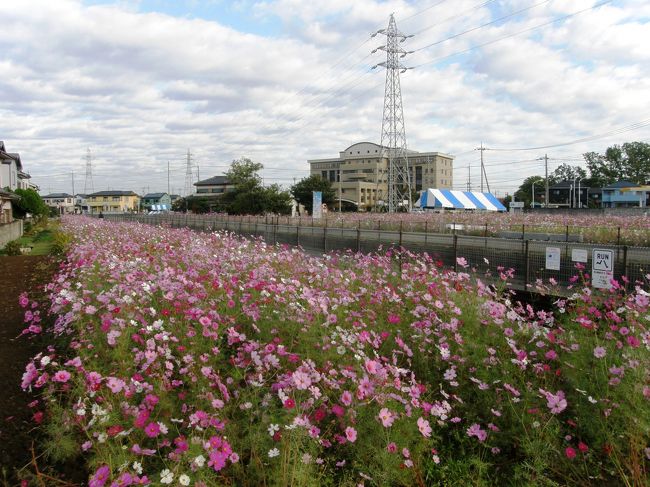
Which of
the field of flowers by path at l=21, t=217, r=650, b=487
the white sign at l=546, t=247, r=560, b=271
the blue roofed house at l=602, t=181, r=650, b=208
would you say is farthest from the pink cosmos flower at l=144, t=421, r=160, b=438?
the blue roofed house at l=602, t=181, r=650, b=208

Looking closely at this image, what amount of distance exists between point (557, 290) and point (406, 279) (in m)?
3.84

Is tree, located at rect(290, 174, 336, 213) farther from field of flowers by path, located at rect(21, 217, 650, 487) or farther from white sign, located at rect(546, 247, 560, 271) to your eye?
field of flowers by path, located at rect(21, 217, 650, 487)

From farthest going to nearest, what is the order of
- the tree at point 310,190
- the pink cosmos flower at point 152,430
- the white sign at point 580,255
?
the tree at point 310,190
the white sign at point 580,255
the pink cosmos flower at point 152,430

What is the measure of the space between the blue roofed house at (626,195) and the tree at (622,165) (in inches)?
770

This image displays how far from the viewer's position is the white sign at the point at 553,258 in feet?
31.0

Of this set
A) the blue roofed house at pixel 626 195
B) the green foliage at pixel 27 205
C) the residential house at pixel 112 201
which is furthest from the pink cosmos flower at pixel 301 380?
the residential house at pixel 112 201

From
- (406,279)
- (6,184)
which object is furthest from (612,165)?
(406,279)

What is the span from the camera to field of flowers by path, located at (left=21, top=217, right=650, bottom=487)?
10.3 feet

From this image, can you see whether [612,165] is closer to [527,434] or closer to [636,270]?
[636,270]

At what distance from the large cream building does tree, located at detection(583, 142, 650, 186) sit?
32573mm

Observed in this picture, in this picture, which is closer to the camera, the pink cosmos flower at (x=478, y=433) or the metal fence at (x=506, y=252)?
the pink cosmos flower at (x=478, y=433)

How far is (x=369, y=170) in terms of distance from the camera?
118 meters

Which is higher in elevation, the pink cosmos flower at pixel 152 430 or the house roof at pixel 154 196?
the house roof at pixel 154 196

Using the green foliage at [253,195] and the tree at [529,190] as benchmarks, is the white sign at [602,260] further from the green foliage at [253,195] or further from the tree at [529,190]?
the tree at [529,190]
